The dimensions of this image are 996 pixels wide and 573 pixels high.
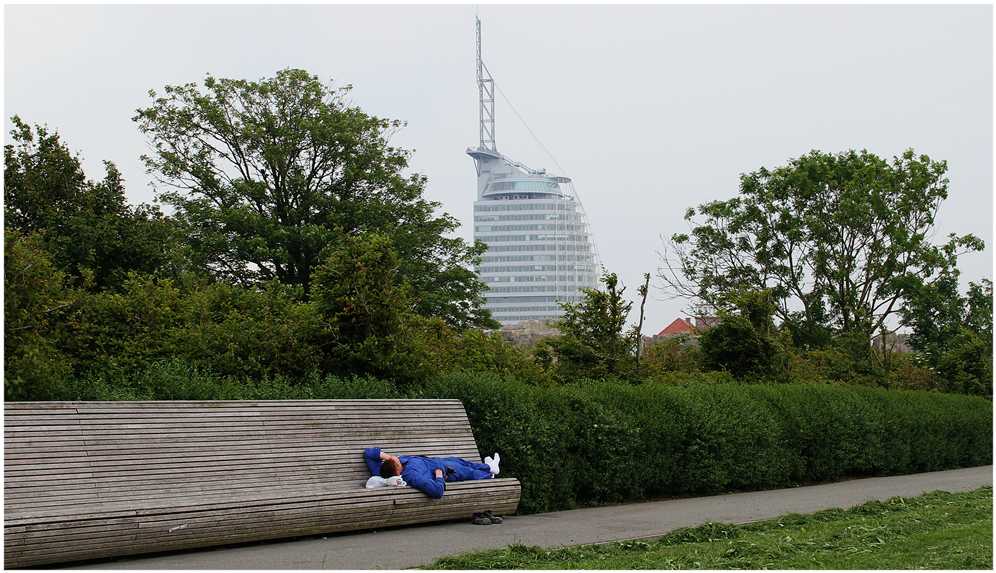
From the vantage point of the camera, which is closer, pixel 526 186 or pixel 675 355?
pixel 675 355

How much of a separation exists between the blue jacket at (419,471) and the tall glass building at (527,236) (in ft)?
501

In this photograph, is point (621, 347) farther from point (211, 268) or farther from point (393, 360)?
point (211, 268)

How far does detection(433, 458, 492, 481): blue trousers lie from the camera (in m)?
10.5

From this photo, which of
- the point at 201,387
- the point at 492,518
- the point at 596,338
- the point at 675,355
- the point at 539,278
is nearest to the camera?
the point at 492,518

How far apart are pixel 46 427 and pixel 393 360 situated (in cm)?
462

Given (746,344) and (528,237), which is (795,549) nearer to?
(746,344)

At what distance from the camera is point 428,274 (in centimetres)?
4084

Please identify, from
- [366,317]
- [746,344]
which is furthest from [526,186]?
[366,317]

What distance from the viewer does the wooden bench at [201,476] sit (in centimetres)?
778

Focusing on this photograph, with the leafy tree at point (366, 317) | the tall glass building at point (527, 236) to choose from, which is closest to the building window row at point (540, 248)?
the tall glass building at point (527, 236)

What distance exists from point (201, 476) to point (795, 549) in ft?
15.3

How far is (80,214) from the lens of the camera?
24.1m

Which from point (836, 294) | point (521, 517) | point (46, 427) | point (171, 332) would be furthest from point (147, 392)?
point (836, 294)

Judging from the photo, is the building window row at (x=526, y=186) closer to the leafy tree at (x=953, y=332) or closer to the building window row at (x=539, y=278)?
the building window row at (x=539, y=278)
